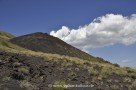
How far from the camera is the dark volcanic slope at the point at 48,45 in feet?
237

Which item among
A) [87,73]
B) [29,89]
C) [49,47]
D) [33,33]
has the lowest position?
[29,89]

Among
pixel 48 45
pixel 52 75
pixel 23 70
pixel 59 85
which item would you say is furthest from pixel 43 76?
pixel 48 45

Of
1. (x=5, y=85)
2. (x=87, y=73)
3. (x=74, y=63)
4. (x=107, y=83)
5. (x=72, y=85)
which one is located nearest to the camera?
(x=5, y=85)

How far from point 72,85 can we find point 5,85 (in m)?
7.09

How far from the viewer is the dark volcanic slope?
7231cm

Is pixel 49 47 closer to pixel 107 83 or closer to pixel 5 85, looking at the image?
pixel 107 83

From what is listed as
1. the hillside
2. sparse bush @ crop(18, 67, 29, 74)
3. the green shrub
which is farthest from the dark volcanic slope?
the green shrub

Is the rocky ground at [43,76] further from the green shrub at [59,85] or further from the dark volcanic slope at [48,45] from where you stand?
the dark volcanic slope at [48,45]

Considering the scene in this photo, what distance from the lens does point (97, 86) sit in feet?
105

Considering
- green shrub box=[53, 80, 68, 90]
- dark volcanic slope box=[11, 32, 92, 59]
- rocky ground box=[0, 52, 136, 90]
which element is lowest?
green shrub box=[53, 80, 68, 90]

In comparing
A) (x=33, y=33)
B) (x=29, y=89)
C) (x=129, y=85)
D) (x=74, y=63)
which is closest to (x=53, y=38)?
(x=33, y=33)

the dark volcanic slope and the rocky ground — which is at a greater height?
the dark volcanic slope

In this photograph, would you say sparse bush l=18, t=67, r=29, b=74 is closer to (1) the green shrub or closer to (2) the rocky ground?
(2) the rocky ground

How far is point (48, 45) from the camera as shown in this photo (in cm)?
7619
